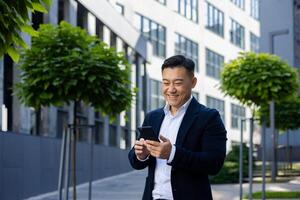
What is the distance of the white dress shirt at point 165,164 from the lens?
11.7 feet

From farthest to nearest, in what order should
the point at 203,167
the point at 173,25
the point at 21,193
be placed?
the point at 173,25
the point at 21,193
the point at 203,167

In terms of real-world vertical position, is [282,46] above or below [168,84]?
above

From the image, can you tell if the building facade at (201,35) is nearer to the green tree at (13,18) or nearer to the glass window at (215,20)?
the glass window at (215,20)

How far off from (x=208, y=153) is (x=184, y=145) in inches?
5.7

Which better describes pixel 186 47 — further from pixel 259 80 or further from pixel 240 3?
pixel 259 80

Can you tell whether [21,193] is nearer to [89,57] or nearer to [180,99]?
[89,57]

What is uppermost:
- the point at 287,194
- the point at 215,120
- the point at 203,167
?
the point at 215,120

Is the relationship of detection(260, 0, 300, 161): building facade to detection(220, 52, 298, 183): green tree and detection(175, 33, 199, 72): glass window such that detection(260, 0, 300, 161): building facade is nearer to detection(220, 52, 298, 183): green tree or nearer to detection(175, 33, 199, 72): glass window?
detection(175, 33, 199, 72): glass window

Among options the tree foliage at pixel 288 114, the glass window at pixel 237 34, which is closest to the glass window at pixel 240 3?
the glass window at pixel 237 34

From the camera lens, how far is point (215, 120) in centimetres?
363

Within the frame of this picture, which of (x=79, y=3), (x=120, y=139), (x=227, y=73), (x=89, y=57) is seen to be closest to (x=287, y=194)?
(x=227, y=73)

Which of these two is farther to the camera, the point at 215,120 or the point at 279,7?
the point at 279,7

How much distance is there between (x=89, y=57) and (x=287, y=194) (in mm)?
8351

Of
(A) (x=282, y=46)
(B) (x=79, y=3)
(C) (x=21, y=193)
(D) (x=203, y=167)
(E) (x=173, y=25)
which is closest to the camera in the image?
(D) (x=203, y=167)
